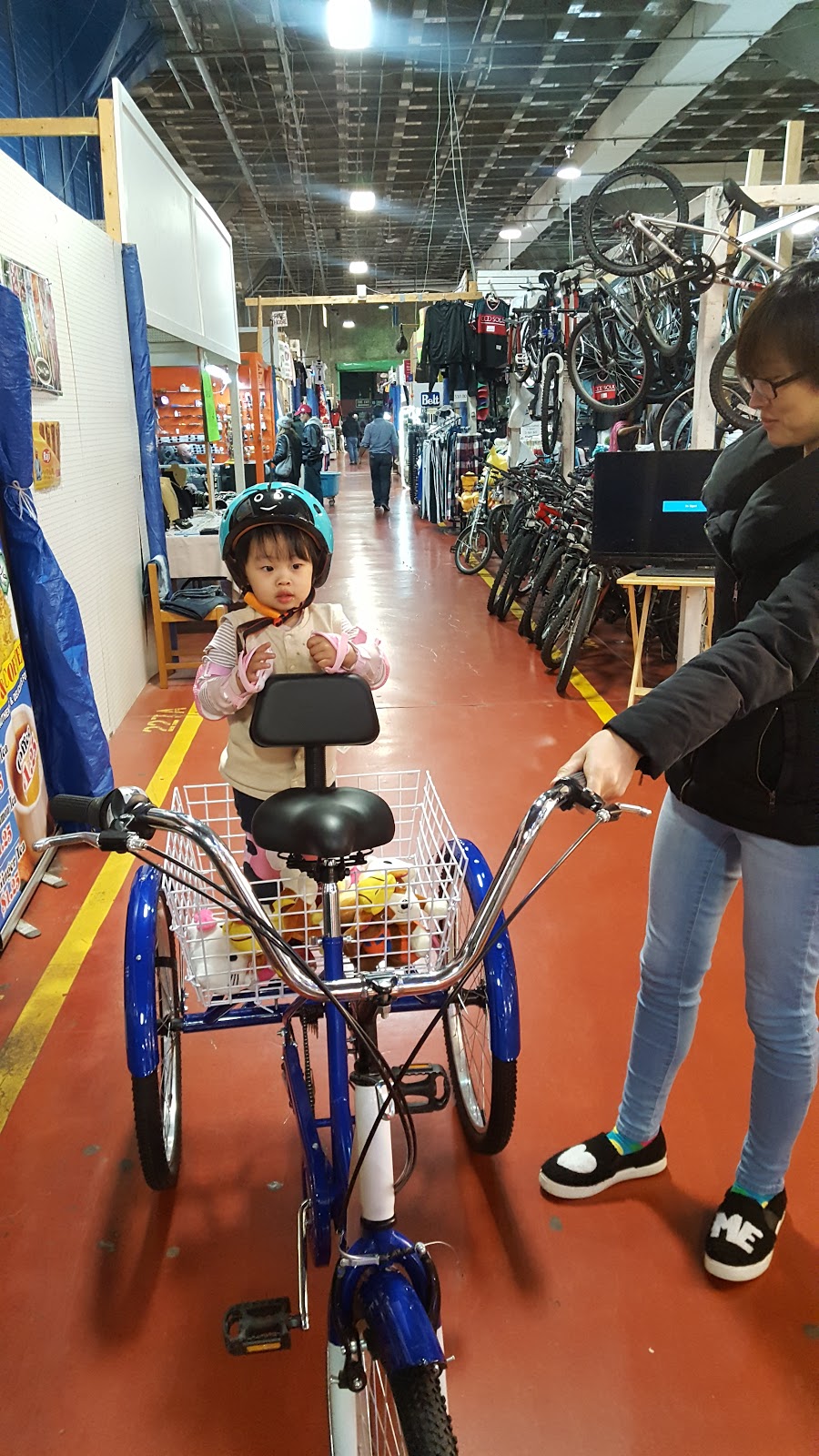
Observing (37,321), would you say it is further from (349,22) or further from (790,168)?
(349,22)

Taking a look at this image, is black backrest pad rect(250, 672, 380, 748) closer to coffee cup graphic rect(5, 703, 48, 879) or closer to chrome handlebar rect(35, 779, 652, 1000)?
chrome handlebar rect(35, 779, 652, 1000)

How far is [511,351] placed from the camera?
9.76m

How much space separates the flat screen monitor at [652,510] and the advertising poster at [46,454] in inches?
102

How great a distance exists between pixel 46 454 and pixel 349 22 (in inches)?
204

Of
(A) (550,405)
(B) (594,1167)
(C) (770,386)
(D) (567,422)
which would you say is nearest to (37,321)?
(C) (770,386)

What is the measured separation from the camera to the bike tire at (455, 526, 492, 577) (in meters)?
9.68

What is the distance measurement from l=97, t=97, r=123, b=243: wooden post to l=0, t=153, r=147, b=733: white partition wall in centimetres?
20

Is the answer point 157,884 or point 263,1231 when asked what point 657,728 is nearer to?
point 157,884

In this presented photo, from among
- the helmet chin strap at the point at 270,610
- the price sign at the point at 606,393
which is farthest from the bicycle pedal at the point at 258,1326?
the price sign at the point at 606,393

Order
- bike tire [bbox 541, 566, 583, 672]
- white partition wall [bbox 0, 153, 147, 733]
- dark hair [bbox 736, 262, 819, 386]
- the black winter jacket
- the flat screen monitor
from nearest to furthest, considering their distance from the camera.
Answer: the black winter jacket → dark hair [bbox 736, 262, 819, 386] → white partition wall [bbox 0, 153, 147, 733] → the flat screen monitor → bike tire [bbox 541, 566, 583, 672]

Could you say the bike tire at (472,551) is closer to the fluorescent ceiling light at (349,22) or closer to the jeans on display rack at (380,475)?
the fluorescent ceiling light at (349,22)

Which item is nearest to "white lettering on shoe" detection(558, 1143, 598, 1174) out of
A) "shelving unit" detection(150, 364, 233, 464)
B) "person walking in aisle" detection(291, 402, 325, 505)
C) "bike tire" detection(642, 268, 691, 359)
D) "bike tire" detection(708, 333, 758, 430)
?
"bike tire" detection(708, 333, 758, 430)

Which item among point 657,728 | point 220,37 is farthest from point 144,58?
point 657,728

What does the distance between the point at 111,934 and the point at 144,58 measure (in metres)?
8.88
